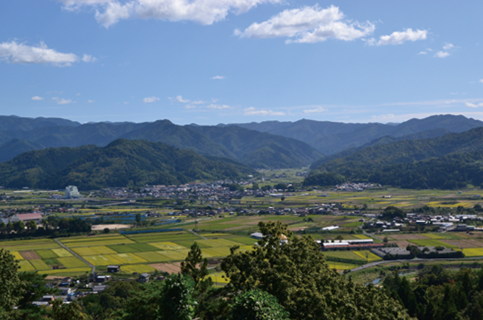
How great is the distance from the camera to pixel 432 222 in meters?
101

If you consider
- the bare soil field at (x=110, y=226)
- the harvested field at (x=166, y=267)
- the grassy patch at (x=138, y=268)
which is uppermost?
the bare soil field at (x=110, y=226)

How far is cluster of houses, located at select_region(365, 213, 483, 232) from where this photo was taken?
310 ft

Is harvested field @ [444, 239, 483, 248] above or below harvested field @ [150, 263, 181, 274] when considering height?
below

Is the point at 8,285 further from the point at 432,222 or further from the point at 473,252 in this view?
the point at 432,222

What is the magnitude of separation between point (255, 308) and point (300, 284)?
516 centimetres

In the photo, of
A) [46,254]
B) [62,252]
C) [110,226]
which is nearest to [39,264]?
[46,254]

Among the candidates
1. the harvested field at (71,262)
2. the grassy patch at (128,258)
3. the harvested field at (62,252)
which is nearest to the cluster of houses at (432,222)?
the grassy patch at (128,258)

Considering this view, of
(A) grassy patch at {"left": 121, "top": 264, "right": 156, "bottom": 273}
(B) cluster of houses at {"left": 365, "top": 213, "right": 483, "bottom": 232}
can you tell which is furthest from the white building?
(B) cluster of houses at {"left": 365, "top": 213, "right": 483, "bottom": 232}

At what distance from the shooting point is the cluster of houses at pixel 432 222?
94406mm

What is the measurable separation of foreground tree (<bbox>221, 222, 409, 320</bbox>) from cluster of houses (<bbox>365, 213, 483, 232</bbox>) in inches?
3018

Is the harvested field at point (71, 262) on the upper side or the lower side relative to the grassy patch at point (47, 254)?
lower

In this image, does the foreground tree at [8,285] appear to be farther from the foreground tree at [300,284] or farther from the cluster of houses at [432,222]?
the cluster of houses at [432,222]

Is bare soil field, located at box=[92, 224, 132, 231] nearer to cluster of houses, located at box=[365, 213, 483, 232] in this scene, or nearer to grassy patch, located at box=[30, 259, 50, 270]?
grassy patch, located at box=[30, 259, 50, 270]

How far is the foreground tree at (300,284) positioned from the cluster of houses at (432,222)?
76658 millimetres
